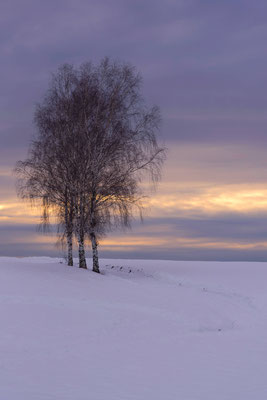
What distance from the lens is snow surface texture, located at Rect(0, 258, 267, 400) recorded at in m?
9.02

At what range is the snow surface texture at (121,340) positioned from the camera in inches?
355

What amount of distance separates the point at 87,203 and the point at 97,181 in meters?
1.20

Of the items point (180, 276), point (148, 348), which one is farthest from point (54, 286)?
point (180, 276)

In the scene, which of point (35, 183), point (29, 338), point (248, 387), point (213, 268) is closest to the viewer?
point (248, 387)

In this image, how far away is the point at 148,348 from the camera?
41.7 ft

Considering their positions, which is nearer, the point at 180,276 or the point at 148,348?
the point at 148,348

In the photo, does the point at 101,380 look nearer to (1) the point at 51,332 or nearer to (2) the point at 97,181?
(1) the point at 51,332

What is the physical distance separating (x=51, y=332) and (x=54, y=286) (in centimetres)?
547

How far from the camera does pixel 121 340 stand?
13344mm

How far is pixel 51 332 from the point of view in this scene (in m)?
13.4

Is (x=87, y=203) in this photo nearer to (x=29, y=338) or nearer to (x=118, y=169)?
(x=118, y=169)

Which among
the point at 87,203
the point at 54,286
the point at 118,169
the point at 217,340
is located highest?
the point at 118,169

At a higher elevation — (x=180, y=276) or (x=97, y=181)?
(x=97, y=181)

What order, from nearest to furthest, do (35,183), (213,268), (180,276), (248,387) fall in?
(248,387)
(35,183)
(180,276)
(213,268)
